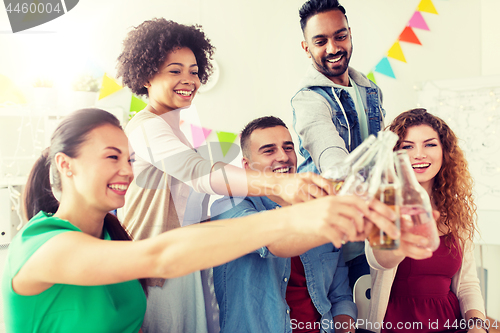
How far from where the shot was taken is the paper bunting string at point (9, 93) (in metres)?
2.31

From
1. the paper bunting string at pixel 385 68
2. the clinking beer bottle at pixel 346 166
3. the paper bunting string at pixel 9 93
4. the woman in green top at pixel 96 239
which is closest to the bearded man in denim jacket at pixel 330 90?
the clinking beer bottle at pixel 346 166

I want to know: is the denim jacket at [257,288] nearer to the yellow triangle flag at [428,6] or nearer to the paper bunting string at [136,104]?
the paper bunting string at [136,104]

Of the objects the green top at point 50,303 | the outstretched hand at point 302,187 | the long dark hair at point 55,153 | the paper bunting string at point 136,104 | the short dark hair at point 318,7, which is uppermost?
the short dark hair at point 318,7

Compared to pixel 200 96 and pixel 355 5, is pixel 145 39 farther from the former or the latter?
pixel 355 5

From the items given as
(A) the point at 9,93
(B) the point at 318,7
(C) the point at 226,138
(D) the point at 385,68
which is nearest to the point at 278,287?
(B) the point at 318,7

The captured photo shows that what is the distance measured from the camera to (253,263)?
1.14 meters

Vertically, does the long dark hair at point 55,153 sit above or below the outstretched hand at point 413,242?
above

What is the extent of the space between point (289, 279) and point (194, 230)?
73 centimetres

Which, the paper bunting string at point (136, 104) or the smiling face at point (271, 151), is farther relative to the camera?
the paper bunting string at point (136, 104)

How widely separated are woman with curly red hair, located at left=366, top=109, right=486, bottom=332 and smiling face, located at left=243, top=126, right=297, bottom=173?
0.42 m

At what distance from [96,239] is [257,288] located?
23.5 inches

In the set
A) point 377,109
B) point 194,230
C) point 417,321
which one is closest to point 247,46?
point 377,109

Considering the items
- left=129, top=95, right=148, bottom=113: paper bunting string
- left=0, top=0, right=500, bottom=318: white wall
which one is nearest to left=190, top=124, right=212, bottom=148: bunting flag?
left=0, top=0, right=500, bottom=318: white wall

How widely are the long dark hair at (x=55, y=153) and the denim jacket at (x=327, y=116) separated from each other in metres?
0.59
